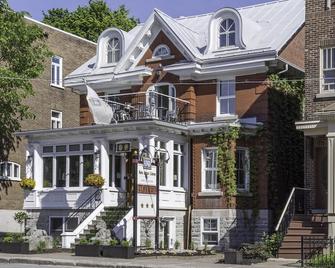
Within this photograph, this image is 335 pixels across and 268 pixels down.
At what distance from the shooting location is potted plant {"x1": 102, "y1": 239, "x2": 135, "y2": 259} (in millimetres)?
23875

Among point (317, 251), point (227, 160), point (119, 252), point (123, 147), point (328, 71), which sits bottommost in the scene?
point (119, 252)

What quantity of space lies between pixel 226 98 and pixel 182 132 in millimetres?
2524

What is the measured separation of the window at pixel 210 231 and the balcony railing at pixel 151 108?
14.8ft

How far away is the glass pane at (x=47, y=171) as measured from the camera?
31594 millimetres

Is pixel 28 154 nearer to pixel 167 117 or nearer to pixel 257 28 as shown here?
pixel 167 117

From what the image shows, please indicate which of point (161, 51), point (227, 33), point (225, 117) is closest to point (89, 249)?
point (225, 117)

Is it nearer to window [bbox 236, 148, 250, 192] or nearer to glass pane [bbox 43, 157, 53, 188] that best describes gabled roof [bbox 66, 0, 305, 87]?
window [bbox 236, 148, 250, 192]

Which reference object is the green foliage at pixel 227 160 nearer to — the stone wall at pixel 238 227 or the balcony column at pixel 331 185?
the stone wall at pixel 238 227

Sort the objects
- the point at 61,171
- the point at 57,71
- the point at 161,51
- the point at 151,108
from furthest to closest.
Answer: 1. the point at 57,71
2. the point at 161,51
3. the point at 61,171
4. the point at 151,108

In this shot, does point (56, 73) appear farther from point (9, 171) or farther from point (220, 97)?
point (220, 97)

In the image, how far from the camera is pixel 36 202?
103 feet

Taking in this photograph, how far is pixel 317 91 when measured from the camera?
25.5 m

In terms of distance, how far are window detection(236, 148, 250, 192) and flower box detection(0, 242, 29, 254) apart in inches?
347

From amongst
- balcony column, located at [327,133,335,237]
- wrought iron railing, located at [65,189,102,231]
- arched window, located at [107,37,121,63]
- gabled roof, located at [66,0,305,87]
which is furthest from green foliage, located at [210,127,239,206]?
arched window, located at [107,37,121,63]
